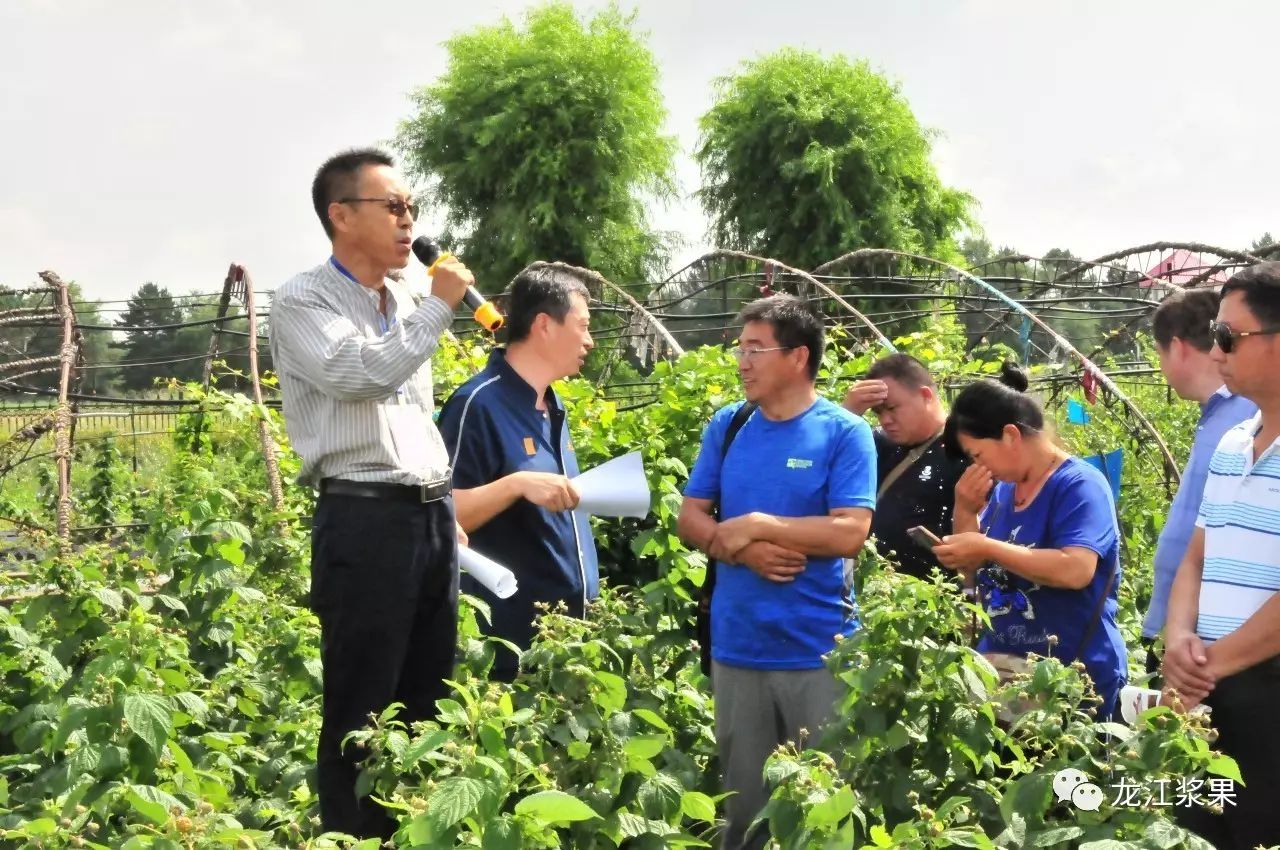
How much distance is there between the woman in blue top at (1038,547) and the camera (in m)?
3.24

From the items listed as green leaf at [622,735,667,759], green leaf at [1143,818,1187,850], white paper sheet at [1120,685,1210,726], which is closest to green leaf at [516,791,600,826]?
green leaf at [622,735,667,759]

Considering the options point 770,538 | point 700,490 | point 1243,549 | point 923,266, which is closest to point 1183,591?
point 1243,549

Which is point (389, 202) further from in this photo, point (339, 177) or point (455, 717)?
point (455, 717)

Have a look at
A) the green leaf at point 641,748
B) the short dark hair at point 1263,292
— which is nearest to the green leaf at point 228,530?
the green leaf at point 641,748

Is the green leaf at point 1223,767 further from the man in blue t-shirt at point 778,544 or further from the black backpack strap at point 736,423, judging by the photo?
the black backpack strap at point 736,423

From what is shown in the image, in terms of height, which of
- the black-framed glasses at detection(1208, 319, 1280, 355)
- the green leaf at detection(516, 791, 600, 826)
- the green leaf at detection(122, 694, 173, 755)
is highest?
the black-framed glasses at detection(1208, 319, 1280, 355)

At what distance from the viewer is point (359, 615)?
282 cm

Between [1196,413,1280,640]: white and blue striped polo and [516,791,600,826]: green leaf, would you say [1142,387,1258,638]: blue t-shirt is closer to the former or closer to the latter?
[1196,413,1280,640]: white and blue striped polo

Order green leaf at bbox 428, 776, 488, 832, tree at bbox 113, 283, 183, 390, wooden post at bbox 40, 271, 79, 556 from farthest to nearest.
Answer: tree at bbox 113, 283, 183, 390 < wooden post at bbox 40, 271, 79, 556 < green leaf at bbox 428, 776, 488, 832

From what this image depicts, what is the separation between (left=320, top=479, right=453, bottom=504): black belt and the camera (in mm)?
2855

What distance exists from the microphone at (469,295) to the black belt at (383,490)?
1.20 feet

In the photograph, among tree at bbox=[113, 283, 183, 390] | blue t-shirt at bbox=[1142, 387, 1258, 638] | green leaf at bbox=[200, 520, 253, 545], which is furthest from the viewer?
tree at bbox=[113, 283, 183, 390]

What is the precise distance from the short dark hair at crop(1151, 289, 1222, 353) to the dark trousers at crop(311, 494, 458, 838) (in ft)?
6.27

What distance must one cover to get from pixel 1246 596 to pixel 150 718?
6.91ft
